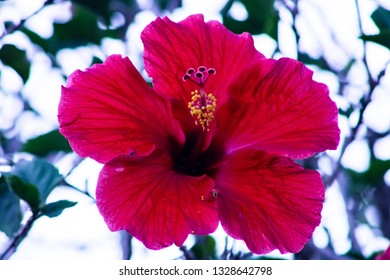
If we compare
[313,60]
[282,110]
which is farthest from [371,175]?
[282,110]

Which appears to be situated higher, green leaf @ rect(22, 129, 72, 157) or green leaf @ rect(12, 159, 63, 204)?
green leaf @ rect(12, 159, 63, 204)

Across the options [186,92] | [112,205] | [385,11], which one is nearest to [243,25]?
[385,11]

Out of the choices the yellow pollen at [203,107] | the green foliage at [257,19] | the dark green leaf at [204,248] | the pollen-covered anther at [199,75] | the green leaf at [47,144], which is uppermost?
the pollen-covered anther at [199,75]

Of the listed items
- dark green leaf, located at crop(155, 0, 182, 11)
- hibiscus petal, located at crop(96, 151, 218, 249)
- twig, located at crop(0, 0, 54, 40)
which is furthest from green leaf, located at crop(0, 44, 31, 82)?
hibiscus petal, located at crop(96, 151, 218, 249)

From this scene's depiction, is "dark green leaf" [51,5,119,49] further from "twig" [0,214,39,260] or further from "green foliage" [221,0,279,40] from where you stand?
"twig" [0,214,39,260]

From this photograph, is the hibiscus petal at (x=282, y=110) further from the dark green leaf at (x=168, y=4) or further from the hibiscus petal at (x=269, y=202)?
the dark green leaf at (x=168, y=4)

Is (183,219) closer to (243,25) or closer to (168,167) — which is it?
(168,167)

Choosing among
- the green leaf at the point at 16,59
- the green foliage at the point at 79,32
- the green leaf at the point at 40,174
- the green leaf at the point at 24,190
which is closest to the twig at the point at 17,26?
the green leaf at the point at 16,59
